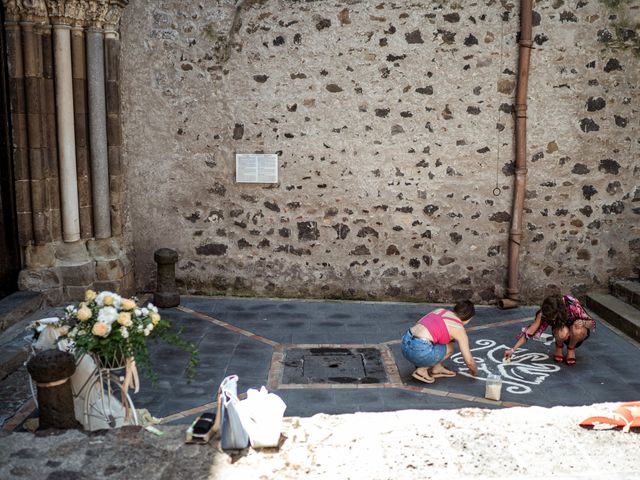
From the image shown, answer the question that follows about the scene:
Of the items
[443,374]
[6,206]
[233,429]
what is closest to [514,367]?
[443,374]

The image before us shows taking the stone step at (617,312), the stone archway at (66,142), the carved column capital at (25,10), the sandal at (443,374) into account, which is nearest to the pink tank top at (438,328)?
the sandal at (443,374)

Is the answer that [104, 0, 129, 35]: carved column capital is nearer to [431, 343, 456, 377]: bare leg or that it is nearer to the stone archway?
the stone archway

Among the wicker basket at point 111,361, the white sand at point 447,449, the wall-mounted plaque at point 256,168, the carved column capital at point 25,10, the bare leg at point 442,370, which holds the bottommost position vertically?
the bare leg at point 442,370

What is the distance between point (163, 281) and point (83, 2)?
10.6ft

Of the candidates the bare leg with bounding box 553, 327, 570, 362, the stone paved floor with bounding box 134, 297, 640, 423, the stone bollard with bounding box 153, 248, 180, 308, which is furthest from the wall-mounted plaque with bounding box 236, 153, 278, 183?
the bare leg with bounding box 553, 327, 570, 362

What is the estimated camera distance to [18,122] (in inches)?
291

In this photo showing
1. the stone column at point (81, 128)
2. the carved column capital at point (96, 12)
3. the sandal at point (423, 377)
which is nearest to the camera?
the sandal at point (423, 377)

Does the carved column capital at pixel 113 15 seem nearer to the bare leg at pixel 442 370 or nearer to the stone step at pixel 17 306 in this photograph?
the stone step at pixel 17 306

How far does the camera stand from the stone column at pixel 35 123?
7297mm

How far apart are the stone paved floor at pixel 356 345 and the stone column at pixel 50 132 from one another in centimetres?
167

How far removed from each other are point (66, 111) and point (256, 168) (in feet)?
7.39

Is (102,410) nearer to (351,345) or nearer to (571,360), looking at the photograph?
(351,345)

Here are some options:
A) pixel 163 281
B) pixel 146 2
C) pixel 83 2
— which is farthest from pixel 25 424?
pixel 146 2

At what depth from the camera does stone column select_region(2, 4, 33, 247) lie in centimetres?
725
